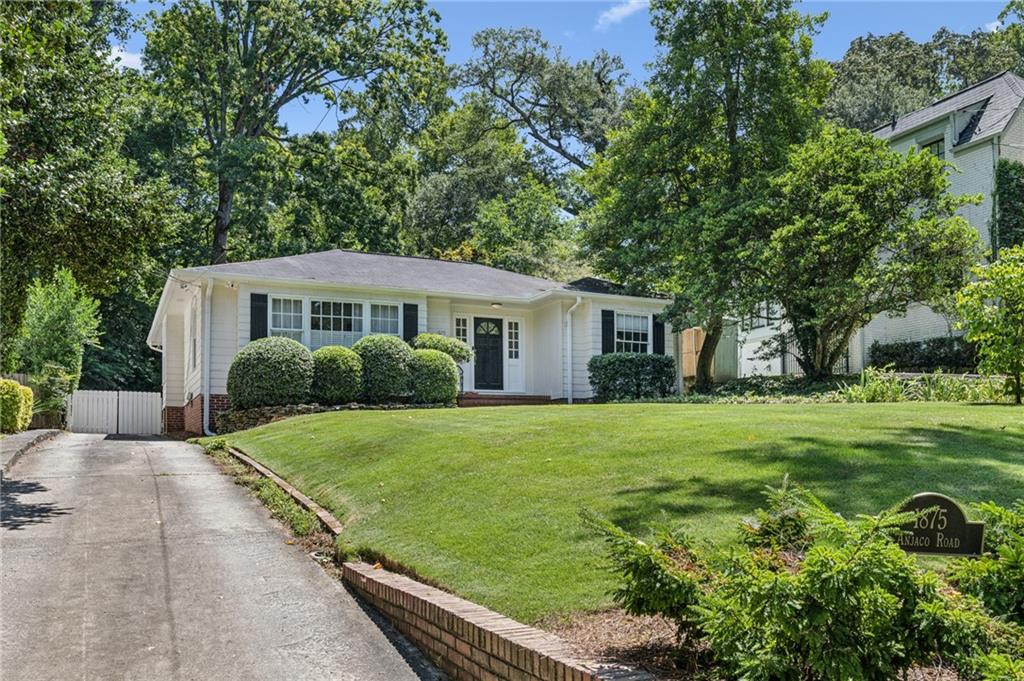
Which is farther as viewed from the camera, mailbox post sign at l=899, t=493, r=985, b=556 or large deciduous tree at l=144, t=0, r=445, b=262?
large deciduous tree at l=144, t=0, r=445, b=262

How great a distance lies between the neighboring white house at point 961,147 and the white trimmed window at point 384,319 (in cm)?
864

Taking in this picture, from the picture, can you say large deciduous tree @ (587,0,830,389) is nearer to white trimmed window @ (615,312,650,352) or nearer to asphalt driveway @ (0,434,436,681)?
white trimmed window @ (615,312,650,352)

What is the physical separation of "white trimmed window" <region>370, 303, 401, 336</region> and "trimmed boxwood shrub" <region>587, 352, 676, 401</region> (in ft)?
16.1

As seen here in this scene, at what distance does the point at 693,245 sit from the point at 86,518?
52.0ft

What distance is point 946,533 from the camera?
4.28 meters

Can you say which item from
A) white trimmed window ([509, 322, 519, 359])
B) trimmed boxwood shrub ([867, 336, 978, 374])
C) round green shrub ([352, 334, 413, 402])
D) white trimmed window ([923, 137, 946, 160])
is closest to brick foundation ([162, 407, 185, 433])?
round green shrub ([352, 334, 413, 402])

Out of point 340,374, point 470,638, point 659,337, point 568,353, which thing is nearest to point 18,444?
point 340,374

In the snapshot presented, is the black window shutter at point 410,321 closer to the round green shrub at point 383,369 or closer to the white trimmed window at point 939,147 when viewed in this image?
the round green shrub at point 383,369

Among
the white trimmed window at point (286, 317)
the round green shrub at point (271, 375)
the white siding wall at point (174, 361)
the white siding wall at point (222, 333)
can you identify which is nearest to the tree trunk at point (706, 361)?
the white trimmed window at point (286, 317)

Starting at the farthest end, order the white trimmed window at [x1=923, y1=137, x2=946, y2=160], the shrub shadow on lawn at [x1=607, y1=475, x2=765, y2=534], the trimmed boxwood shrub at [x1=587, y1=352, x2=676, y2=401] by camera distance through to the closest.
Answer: the white trimmed window at [x1=923, y1=137, x2=946, y2=160], the trimmed boxwood shrub at [x1=587, y1=352, x2=676, y2=401], the shrub shadow on lawn at [x1=607, y1=475, x2=765, y2=534]

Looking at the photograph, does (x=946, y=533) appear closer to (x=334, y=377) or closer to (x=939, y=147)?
(x=334, y=377)

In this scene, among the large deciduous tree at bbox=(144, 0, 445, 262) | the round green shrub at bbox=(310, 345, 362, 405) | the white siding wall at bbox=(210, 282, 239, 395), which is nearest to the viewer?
the round green shrub at bbox=(310, 345, 362, 405)

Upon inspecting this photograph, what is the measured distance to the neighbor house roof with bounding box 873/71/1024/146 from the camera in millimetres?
24281

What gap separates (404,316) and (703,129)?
938 cm
